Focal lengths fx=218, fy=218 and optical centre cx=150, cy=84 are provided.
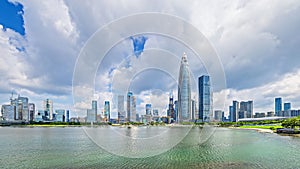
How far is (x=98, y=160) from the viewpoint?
29719mm

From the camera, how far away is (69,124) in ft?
605

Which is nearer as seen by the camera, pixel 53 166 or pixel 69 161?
pixel 53 166

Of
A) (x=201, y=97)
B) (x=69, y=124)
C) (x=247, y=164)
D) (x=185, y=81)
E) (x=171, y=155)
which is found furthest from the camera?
(x=69, y=124)

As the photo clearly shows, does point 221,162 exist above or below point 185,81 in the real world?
below

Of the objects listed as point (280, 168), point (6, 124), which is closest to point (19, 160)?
point (280, 168)

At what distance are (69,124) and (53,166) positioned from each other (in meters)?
170

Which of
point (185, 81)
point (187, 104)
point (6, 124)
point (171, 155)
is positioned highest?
point (185, 81)

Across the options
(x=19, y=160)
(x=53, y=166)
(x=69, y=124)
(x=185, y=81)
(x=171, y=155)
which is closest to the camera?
(x=53, y=166)

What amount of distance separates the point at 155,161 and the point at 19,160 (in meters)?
18.7

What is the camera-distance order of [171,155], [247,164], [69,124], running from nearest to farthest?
1. [247,164]
2. [171,155]
3. [69,124]

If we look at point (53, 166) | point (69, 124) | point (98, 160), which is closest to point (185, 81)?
point (98, 160)

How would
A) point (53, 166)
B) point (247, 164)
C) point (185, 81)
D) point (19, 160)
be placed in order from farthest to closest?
1. point (185, 81)
2. point (19, 160)
3. point (247, 164)
4. point (53, 166)

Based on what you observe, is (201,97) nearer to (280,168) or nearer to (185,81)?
(185,81)

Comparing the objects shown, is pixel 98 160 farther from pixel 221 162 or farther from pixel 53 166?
pixel 221 162
